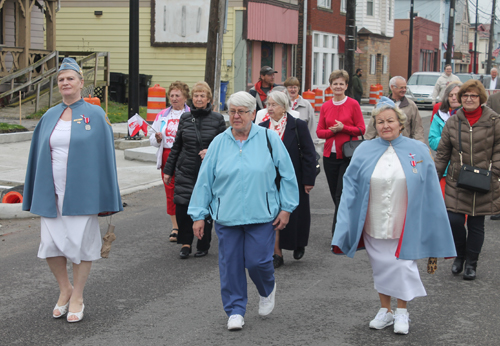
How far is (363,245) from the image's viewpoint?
16.1ft

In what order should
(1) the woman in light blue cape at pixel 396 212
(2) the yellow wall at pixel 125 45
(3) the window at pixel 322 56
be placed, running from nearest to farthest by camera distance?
(1) the woman in light blue cape at pixel 396 212 → (2) the yellow wall at pixel 125 45 → (3) the window at pixel 322 56

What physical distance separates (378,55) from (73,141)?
1679 inches

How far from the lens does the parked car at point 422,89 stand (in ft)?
107

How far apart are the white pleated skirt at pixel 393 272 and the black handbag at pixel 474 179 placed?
1674mm

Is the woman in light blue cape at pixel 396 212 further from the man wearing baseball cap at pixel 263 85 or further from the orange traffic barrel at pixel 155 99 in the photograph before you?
the orange traffic barrel at pixel 155 99

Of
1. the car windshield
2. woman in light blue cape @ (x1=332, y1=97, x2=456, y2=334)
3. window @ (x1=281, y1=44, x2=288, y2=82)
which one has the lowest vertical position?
woman in light blue cape @ (x1=332, y1=97, x2=456, y2=334)

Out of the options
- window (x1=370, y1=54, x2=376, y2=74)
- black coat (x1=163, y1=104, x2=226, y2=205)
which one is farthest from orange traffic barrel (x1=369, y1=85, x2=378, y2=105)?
black coat (x1=163, y1=104, x2=226, y2=205)

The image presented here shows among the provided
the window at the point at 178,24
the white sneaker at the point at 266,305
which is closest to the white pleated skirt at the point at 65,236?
the white sneaker at the point at 266,305

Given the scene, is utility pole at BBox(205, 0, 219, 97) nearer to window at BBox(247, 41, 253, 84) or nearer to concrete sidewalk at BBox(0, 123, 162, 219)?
concrete sidewalk at BBox(0, 123, 162, 219)

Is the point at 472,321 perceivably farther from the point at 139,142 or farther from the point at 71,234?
the point at 139,142

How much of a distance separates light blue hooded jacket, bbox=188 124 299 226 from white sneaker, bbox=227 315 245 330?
2.28 ft

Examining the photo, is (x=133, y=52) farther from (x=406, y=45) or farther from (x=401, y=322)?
(x=406, y=45)

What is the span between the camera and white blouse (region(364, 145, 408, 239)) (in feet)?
15.4

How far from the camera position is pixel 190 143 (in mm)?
6898
